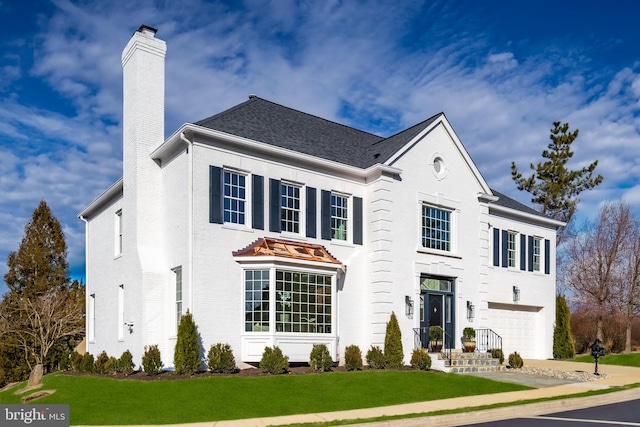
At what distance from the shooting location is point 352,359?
2042 centimetres

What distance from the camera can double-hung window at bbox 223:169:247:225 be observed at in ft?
65.5

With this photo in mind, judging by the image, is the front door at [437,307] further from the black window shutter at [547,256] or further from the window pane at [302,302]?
the black window shutter at [547,256]

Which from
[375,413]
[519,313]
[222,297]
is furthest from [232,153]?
[519,313]

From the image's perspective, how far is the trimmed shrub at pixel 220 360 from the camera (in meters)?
18.0

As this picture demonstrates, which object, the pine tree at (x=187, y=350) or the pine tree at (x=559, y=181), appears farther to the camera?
the pine tree at (x=559, y=181)

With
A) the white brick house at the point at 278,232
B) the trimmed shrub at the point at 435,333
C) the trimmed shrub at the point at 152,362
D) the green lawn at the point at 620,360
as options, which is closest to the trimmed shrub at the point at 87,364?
the white brick house at the point at 278,232

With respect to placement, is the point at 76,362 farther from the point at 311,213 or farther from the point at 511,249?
the point at 511,249

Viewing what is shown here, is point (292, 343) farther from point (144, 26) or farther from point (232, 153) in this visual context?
point (144, 26)

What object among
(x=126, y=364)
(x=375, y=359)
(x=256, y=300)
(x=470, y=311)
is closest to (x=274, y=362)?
(x=256, y=300)

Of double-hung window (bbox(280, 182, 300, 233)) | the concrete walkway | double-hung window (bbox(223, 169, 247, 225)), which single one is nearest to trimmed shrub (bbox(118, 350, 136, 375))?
double-hung window (bbox(223, 169, 247, 225))

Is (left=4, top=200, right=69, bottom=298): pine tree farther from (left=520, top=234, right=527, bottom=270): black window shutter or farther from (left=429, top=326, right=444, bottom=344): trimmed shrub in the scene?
(left=520, top=234, right=527, bottom=270): black window shutter

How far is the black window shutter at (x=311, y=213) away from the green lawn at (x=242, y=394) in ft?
16.9

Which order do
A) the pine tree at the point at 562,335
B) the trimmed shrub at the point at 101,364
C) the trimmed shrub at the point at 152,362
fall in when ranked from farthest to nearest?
the pine tree at the point at 562,335
the trimmed shrub at the point at 101,364
the trimmed shrub at the point at 152,362

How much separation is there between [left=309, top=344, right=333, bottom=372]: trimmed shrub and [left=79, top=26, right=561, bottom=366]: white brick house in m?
0.60
